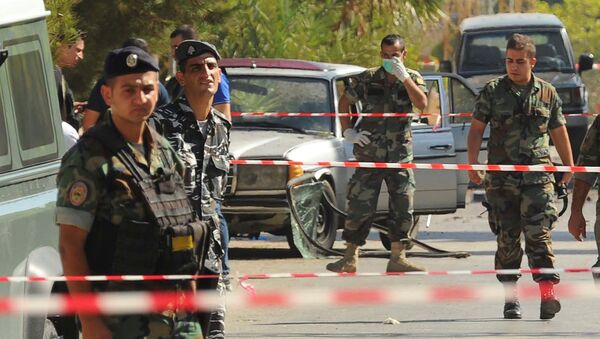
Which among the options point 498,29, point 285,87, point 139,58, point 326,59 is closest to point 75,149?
point 139,58

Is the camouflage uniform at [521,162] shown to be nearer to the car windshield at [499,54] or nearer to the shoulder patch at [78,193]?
the shoulder patch at [78,193]

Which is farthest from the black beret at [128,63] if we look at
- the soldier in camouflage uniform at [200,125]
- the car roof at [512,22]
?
the car roof at [512,22]

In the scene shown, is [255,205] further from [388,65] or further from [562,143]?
[562,143]

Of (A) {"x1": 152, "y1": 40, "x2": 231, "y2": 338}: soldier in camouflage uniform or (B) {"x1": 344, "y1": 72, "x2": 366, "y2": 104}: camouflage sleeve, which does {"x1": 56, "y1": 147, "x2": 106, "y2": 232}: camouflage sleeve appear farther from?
(B) {"x1": 344, "y1": 72, "x2": 366, "y2": 104}: camouflage sleeve

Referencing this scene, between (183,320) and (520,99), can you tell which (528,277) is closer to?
(520,99)

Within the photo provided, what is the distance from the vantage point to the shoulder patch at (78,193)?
5352mm

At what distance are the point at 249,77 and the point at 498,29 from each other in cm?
1081

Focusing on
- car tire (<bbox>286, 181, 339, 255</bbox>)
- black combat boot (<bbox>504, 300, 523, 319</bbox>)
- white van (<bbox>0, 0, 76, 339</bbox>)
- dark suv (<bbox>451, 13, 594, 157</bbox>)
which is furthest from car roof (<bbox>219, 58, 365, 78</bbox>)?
dark suv (<bbox>451, 13, 594, 157</bbox>)

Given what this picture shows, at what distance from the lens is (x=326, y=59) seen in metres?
22.8

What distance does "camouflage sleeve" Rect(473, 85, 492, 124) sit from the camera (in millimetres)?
10344

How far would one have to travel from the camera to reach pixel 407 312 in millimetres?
10984

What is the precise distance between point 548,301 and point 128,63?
5.27 m

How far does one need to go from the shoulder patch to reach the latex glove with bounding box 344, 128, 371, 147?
7.71 metres

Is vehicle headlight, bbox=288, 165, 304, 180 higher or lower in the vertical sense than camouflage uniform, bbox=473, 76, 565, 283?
lower
